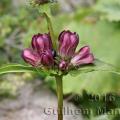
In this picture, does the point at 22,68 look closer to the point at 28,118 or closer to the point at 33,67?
the point at 33,67

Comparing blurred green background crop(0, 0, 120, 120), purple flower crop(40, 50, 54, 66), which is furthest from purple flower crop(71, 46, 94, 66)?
blurred green background crop(0, 0, 120, 120)

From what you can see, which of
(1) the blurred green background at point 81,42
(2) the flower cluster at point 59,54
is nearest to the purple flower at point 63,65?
(2) the flower cluster at point 59,54

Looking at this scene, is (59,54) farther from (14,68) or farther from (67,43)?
(14,68)

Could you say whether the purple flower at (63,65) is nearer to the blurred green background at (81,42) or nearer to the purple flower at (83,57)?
the purple flower at (83,57)

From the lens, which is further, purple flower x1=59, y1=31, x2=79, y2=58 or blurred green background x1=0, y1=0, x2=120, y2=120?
A: blurred green background x1=0, y1=0, x2=120, y2=120

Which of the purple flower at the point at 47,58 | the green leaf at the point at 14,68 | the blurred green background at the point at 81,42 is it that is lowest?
the green leaf at the point at 14,68

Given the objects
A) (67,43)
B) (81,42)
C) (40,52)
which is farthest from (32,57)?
(81,42)

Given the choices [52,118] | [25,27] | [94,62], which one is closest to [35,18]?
[25,27]

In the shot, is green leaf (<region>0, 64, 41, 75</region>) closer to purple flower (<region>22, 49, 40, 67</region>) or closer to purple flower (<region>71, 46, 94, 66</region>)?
purple flower (<region>22, 49, 40, 67</region>)
